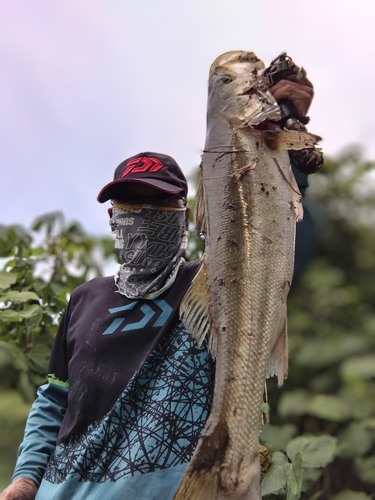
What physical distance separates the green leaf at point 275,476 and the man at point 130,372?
44 centimetres

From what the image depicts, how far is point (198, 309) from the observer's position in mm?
1794

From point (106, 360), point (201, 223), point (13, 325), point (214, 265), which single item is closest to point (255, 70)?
point (201, 223)

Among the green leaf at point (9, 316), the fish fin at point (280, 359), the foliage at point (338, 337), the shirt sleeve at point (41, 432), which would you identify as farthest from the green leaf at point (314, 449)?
the green leaf at point (9, 316)

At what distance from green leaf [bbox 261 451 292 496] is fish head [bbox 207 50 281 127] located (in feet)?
3.96

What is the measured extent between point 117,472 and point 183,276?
694mm

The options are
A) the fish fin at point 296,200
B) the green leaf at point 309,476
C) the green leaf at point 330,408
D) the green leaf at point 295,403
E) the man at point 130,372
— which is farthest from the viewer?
Answer: the green leaf at point 295,403

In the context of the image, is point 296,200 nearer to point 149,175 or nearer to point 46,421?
point 149,175

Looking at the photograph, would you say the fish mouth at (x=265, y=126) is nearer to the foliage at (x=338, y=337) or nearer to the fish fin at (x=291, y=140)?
the fish fin at (x=291, y=140)

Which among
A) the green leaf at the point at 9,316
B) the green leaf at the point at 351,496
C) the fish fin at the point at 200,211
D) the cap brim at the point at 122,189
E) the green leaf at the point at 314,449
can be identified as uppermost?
the cap brim at the point at 122,189

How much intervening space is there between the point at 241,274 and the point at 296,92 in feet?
2.01

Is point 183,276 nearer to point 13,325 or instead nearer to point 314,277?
point 314,277

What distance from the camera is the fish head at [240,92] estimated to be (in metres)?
1.87

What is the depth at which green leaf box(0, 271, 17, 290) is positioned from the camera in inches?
153

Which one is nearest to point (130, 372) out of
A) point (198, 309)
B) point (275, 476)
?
point (198, 309)
